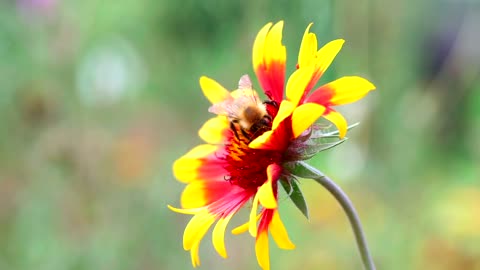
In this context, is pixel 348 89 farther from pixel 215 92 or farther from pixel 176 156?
pixel 176 156

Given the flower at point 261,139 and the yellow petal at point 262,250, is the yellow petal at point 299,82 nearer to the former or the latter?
the flower at point 261,139

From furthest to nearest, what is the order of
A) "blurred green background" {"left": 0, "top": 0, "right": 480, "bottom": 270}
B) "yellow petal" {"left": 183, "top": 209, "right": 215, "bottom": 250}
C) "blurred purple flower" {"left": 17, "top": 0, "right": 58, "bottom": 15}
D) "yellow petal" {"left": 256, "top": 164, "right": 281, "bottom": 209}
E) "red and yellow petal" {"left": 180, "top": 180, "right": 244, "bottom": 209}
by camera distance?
"blurred purple flower" {"left": 17, "top": 0, "right": 58, "bottom": 15} < "blurred green background" {"left": 0, "top": 0, "right": 480, "bottom": 270} < "red and yellow petal" {"left": 180, "top": 180, "right": 244, "bottom": 209} < "yellow petal" {"left": 183, "top": 209, "right": 215, "bottom": 250} < "yellow petal" {"left": 256, "top": 164, "right": 281, "bottom": 209}

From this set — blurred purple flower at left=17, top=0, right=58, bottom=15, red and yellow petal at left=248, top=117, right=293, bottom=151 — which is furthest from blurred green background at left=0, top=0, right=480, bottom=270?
red and yellow petal at left=248, top=117, right=293, bottom=151

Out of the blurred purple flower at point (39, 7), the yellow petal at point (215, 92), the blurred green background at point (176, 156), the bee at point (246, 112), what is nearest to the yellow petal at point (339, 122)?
the bee at point (246, 112)

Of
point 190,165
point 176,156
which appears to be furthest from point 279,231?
point 176,156

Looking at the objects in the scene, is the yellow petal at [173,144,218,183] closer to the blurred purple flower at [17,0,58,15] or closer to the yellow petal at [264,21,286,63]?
the yellow petal at [264,21,286,63]

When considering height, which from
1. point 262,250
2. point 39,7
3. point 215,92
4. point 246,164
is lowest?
point 262,250
